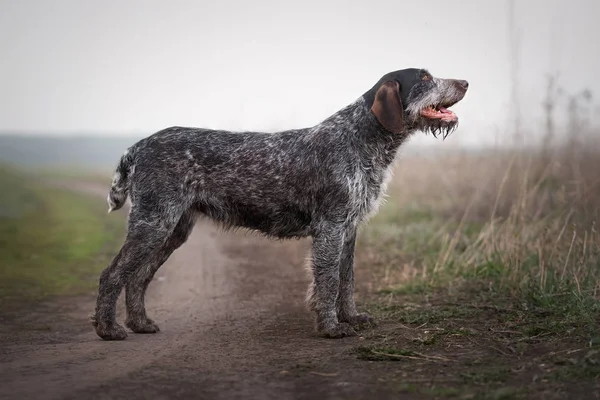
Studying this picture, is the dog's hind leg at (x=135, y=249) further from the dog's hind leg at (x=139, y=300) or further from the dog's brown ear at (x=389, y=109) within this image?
the dog's brown ear at (x=389, y=109)

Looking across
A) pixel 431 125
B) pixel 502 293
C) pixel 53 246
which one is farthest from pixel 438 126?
pixel 53 246

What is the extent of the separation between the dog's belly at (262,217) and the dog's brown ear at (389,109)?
1.23m

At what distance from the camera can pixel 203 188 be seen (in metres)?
7.39

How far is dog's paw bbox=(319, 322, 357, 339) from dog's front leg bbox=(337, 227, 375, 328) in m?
0.41

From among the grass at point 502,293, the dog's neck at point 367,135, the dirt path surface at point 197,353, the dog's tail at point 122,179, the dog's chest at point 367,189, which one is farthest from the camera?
the dog's tail at point 122,179

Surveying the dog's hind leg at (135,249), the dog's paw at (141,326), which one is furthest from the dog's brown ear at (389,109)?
the dog's paw at (141,326)

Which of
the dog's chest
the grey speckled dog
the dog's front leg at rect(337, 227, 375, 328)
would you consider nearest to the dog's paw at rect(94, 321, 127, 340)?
the grey speckled dog

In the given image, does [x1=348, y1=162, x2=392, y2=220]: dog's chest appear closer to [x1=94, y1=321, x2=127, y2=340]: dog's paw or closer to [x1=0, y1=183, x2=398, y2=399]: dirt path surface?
[x1=0, y1=183, x2=398, y2=399]: dirt path surface

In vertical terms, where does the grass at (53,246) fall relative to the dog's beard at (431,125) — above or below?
below

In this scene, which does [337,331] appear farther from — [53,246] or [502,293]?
[53,246]

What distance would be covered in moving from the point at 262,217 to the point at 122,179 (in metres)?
1.53

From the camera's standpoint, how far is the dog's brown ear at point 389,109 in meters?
7.16

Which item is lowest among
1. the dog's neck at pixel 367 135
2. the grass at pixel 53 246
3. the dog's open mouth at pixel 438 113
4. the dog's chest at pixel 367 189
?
the grass at pixel 53 246

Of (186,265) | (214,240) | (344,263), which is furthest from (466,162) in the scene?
(344,263)
